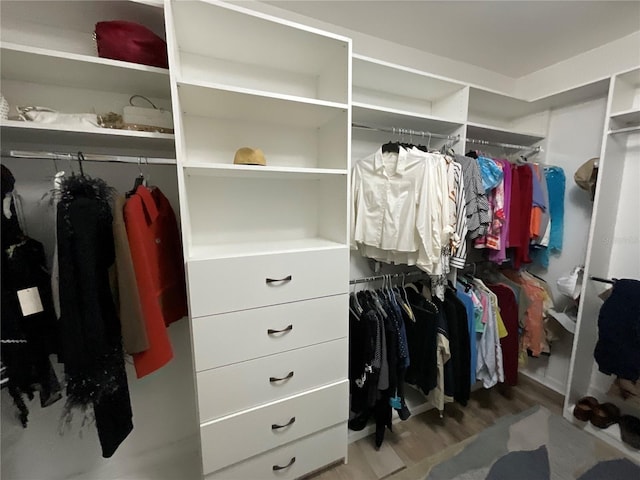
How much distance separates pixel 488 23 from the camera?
1.59m

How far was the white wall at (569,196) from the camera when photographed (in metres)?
1.89

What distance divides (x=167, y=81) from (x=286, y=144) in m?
0.62

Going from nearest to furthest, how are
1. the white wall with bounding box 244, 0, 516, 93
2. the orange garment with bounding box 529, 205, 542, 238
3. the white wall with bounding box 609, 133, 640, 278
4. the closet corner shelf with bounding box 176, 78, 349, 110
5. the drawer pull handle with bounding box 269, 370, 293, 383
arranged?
1. the closet corner shelf with bounding box 176, 78, 349, 110
2. the drawer pull handle with bounding box 269, 370, 293, 383
3. the white wall with bounding box 244, 0, 516, 93
4. the white wall with bounding box 609, 133, 640, 278
5. the orange garment with bounding box 529, 205, 542, 238

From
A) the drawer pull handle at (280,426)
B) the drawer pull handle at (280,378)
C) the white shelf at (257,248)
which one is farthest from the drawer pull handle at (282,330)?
the drawer pull handle at (280,426)

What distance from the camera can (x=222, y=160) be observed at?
1.41 metres

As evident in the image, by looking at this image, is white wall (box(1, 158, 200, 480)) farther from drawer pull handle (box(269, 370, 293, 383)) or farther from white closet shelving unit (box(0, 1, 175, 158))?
drawer pull handle (box(269, 370, 293, 383))

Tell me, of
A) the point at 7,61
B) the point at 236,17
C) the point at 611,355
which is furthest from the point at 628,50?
the point at 7,61

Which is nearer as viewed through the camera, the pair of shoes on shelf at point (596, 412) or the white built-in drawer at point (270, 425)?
the white built-in drawer at point (270, 425)

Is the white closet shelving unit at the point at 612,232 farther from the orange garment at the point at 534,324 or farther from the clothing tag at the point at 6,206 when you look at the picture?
the clothing tag at the point at 6,206

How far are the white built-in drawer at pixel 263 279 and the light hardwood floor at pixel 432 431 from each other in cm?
109

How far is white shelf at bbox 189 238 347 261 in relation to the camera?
116 centimetres

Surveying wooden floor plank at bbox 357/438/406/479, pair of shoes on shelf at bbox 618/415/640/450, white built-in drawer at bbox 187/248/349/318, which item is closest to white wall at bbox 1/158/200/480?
white built-in drawer at bbox 187/248/349/318

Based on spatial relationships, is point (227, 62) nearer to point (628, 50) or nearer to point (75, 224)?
point (75, 224)

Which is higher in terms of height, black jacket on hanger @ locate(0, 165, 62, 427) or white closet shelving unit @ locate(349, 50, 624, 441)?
white closet shelving unit @ locate(349, 50, 624, 441)
